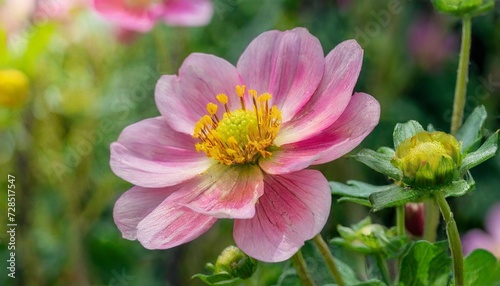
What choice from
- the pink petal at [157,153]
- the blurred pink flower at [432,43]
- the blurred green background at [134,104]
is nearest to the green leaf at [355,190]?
the pink petal at [157,153]

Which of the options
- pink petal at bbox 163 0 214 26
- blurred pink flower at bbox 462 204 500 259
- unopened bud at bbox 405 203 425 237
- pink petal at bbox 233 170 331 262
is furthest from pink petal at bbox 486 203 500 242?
pink petal at bbox 233 170 331 262

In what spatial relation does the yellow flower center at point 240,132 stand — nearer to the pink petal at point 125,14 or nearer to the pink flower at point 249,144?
the pink flower at point 249,144

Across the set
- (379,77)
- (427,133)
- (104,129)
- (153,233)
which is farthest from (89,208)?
(427,133)

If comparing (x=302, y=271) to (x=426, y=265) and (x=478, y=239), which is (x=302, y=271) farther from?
(x=478, y=239)

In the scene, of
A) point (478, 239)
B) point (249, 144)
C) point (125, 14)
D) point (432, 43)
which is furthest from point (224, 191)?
point (432, 43)

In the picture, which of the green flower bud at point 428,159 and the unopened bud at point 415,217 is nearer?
the green flower bud at point 428,159

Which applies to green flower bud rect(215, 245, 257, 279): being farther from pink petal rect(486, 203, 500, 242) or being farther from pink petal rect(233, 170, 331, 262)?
pink petal rect(486, 203, 500, 242)

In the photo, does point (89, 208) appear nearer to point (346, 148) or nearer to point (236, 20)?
point (236, 20)
